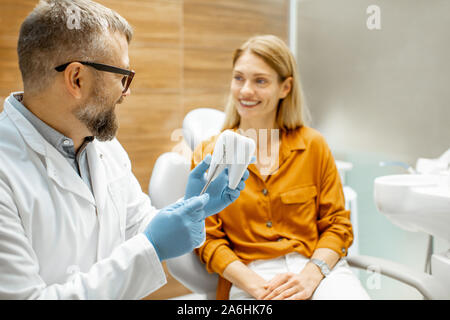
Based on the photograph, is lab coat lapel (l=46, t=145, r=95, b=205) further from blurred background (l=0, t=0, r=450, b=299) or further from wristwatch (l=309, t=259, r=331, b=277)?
wristwatch (l=309, t=259, r=331, b=277)

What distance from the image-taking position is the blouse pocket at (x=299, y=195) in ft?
4.15

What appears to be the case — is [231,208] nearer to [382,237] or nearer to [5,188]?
[5,188]

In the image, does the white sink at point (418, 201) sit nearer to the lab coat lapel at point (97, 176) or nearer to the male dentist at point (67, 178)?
the male dentist at point (67, 178)

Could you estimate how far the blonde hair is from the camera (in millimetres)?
1300

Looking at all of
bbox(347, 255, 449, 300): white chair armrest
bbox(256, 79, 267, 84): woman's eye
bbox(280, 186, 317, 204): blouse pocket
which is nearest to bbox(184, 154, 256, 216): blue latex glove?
bbox(280, 186, 317, 204): blouse pocket

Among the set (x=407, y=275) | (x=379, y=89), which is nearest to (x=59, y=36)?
(x=407, y=275)

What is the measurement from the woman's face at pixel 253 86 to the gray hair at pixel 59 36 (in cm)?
62

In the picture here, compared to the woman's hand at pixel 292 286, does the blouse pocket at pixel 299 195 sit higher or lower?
higher

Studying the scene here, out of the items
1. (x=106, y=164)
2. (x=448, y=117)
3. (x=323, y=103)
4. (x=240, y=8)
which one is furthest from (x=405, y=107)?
(x=106, y=164)

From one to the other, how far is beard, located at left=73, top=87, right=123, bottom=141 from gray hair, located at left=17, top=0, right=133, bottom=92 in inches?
3.1

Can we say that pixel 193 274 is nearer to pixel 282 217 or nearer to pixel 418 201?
pixel 282 217

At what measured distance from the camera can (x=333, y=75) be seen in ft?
6.46

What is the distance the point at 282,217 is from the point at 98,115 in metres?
0.74

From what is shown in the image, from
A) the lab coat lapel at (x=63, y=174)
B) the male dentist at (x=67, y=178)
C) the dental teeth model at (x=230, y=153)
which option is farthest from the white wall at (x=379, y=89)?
the lab coat lapel at (x=63, y=174)
